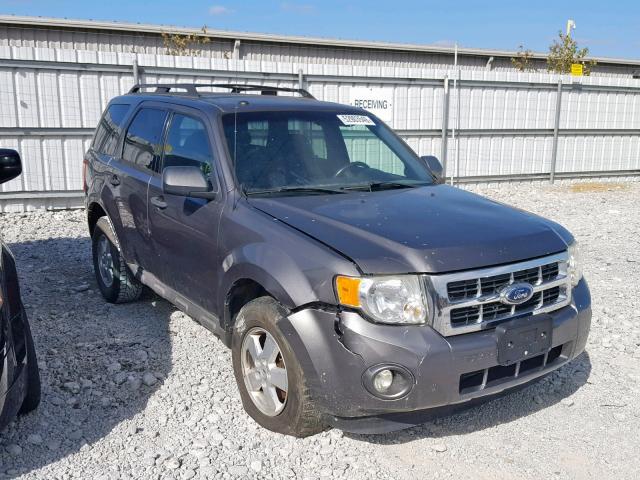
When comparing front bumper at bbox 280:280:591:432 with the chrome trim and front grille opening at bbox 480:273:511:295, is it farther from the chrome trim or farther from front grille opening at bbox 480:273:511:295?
front grille opening at bbox 480:273:511:295

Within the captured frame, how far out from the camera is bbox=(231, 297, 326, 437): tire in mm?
3131

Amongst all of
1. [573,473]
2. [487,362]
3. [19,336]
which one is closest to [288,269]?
[487,362]

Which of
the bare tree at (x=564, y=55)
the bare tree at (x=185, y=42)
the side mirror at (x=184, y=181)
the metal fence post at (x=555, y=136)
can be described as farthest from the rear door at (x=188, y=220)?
the bare tree at (x=564, y=55)

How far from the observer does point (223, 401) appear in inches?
153

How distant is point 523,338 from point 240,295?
63.5 inches

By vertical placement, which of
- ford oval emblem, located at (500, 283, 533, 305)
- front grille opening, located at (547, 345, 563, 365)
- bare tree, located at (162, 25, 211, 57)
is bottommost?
front grille opening, located at (547, 345, 563, 365)

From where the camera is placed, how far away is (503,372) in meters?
3.16

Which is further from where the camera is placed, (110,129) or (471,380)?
(110,129)

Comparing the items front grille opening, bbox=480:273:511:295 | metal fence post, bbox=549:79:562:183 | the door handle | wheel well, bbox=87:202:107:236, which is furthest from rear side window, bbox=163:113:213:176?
metal fence post, bbox=549:79:562:183

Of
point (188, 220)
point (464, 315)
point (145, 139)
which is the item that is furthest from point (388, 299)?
point (145, 139)

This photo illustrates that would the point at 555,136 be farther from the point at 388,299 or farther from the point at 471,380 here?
the point at 388,299

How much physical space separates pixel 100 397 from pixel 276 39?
18.7 meters

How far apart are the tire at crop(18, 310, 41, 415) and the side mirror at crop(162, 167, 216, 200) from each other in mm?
1112

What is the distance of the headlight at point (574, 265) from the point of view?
3.52 m
